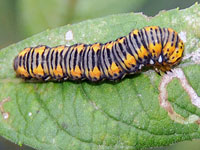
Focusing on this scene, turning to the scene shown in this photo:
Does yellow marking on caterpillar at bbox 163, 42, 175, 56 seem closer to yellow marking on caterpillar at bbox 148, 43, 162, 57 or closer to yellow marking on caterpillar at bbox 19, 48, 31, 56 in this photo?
yellow marking on caterpillar at bbox 148, 43, 162, 57

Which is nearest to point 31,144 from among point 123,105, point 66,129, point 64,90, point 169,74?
point 66,129

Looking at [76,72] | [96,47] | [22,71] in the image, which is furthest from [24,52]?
[96,47]

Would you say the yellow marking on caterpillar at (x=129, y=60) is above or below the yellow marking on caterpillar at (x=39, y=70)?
above

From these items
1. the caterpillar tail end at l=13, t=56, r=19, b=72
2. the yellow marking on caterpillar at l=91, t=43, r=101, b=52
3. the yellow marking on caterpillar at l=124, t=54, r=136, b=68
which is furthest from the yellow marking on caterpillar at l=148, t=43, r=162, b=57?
the caterpillar tail end at l=13, t=56, r=19, b=72

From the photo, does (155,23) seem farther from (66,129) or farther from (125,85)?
(66,129)

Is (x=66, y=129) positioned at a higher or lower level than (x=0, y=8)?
lower

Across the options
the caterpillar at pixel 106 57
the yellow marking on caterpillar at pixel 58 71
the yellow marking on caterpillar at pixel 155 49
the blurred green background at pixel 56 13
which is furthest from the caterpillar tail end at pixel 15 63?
the yellow marking on caterpillar at pixel 155 49

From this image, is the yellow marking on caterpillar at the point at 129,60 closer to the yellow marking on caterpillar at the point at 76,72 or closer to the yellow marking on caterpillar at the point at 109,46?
the yellow marking on caterpillar at the point at 109,46

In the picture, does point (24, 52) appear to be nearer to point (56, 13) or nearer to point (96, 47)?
point (96, 47)
